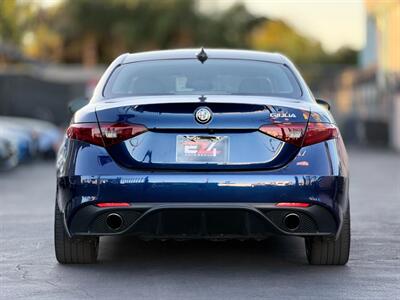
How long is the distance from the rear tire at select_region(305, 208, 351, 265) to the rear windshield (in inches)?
39.2

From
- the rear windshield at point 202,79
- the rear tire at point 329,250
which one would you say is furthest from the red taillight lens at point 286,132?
the rear tire at point 329,250

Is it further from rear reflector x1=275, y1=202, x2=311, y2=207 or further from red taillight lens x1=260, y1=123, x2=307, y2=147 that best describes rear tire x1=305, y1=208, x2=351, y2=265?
red taillight lens x1=260, y1=123, x2=307, y2=147

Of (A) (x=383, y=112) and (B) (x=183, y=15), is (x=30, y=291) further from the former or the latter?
(B) (x=183, y=15)

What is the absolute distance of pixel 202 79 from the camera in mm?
8312

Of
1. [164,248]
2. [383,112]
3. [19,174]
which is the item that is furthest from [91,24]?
[164,248]

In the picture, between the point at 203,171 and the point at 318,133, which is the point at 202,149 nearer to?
the point at 203,171

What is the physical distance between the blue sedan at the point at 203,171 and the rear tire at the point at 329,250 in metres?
0.27

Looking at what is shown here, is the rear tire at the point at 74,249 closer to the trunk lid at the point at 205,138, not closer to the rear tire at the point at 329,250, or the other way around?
the trunk lid at the point at 205,138

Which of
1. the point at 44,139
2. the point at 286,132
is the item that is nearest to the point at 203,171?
the point at 286,132

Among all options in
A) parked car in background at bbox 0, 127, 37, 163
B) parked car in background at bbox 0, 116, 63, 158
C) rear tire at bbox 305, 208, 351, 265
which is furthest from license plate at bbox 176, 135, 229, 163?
parked car in background at bbox 0, 116, 63, 158

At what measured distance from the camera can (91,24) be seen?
322 ft

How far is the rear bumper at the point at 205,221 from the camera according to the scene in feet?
23.8

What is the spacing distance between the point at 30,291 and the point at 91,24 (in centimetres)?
9195

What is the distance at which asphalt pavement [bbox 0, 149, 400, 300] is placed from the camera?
7023 mm
